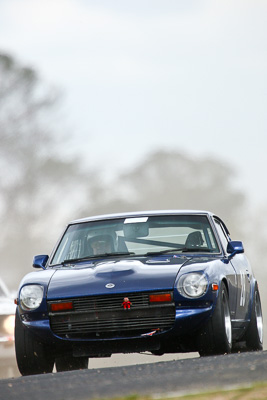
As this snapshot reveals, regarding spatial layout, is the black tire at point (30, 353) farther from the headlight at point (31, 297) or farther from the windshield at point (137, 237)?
the windshield at point (137, 237)

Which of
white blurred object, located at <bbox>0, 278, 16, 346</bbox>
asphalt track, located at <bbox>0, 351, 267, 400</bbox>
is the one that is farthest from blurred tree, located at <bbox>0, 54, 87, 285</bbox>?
asphalt track, located at <bbox>0, 351, 267, 400</bbox>

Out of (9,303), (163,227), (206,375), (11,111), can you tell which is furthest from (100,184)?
(206,375)

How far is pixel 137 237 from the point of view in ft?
35.9

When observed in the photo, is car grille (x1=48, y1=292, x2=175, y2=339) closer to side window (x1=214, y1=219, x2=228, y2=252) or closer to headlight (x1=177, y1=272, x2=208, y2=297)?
headlight (x1=177, y1=272, x2=208, y2=297)

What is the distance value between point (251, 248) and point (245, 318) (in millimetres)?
43498

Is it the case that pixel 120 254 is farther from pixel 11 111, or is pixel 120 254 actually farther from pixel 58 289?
pixel 11 111

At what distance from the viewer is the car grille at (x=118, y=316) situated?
30.9ft

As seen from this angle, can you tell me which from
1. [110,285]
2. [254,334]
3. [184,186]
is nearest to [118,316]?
[110,285]

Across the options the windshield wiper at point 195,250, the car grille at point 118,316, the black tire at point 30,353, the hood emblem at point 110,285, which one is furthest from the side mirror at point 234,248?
the black tire at point 30,353

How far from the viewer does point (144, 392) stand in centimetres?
630

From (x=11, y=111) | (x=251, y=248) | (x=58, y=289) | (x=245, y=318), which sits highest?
(x=11, y=111)

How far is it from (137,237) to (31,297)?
173cm

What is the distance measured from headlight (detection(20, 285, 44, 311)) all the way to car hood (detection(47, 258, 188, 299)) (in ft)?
0.33

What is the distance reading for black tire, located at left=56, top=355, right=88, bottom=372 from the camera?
1098cm
